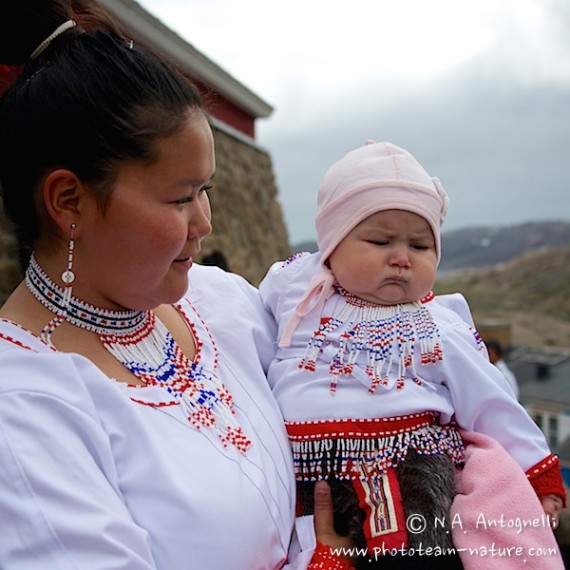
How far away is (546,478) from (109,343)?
3.83ft

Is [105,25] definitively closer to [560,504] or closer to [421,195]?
[421,195]

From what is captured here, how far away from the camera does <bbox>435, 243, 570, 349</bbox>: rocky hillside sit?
23.1 m

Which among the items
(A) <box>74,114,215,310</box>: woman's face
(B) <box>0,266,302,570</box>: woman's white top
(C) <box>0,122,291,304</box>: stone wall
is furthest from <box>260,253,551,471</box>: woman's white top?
(C) <box>0,122,291,304</box>: stone wall

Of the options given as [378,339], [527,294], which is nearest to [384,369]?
[378,339]

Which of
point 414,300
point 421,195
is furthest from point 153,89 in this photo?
point 414,300

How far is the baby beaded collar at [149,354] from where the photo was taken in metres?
1.19

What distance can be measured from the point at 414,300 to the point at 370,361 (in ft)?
0.80

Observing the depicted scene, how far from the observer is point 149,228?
112 centimetres

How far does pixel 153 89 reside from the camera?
1170mm

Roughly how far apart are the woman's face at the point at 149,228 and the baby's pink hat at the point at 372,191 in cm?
56

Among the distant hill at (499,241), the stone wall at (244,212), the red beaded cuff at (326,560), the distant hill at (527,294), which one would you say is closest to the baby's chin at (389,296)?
the red beaded cuff at (326,560)

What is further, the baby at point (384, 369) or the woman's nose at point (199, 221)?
the baby at point (384, 369)

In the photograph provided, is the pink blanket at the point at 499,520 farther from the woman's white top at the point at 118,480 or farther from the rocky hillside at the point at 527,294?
the rocky hillside at the point at 527,294

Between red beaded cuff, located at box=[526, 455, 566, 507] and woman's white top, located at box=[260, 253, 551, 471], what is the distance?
0.02 m
